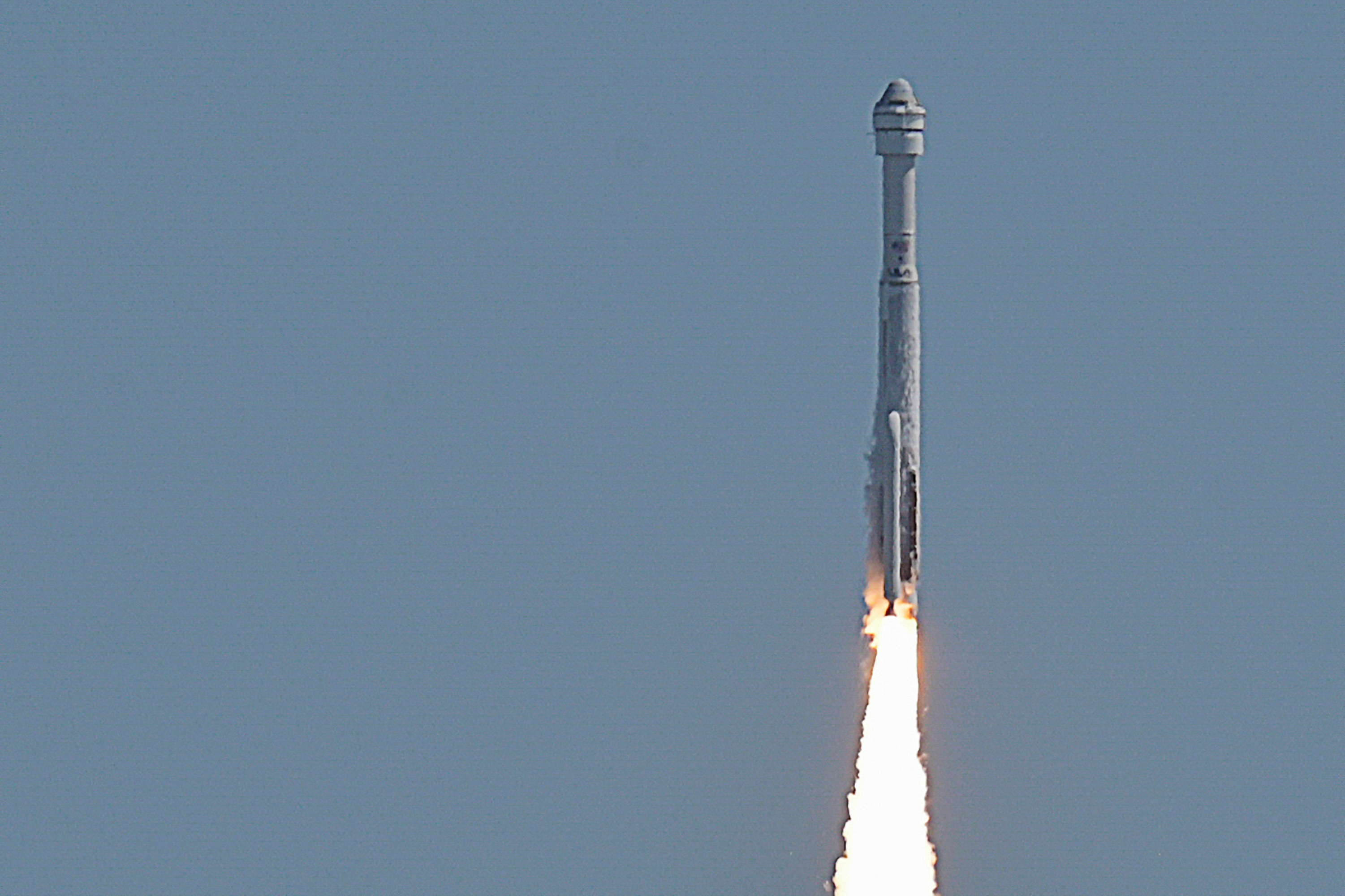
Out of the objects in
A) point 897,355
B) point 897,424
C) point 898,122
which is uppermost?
point 898,122

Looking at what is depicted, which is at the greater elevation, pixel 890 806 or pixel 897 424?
pixel 897 424

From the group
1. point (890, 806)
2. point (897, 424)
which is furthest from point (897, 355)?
point (890, 806)

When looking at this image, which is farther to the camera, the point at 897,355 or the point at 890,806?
the point at 890,806

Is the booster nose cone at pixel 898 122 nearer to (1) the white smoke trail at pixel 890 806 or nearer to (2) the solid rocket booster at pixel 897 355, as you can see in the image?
(2) the solid rocket booster at pixel 897 355

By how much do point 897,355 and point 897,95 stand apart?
14.8 feet

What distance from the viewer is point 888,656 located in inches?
3420

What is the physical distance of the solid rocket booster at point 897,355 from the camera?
8575 centimetres

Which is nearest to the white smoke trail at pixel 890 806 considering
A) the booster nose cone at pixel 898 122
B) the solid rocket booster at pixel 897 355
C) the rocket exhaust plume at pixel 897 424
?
the rocket exhaust plume at pixel 897 424

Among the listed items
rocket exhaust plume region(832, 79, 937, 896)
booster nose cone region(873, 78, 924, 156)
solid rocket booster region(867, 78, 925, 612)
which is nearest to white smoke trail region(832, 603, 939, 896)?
rocket exhaust plume region(832, 79, 937, 896)

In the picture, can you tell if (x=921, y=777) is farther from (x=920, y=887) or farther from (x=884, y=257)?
(x=884, y=257)

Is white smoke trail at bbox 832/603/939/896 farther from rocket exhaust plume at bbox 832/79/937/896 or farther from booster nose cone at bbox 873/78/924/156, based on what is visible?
booster nose cone at bbox 873/78/924/156

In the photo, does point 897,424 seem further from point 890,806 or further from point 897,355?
point 890,806

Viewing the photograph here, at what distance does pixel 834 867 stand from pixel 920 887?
1988 mm

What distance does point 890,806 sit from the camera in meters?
88.0
